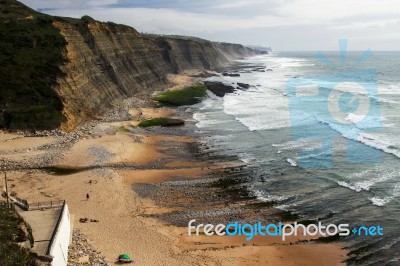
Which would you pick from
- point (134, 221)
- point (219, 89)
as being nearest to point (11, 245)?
point (134, 221)

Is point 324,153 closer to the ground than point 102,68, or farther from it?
closer to the ground

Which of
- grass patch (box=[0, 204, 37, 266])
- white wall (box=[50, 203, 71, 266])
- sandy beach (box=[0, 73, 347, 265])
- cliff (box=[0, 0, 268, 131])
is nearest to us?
grass patch (box=[0, 204, 37, 266])

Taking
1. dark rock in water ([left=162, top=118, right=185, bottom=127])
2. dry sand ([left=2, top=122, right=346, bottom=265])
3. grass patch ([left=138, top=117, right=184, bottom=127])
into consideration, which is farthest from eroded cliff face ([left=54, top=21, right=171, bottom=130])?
dry sand ([left=2, top=122, right=346, bottom=265])

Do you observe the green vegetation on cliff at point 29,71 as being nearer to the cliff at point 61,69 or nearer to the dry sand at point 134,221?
the cliff at point 61,69

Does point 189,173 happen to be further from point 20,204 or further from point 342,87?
point 342,87

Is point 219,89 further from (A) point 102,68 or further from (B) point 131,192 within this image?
(B) point 131,192

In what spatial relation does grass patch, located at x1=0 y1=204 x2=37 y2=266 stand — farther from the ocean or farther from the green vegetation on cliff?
the green vegetation on cliff

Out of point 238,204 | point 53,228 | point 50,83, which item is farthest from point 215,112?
point 53,228
